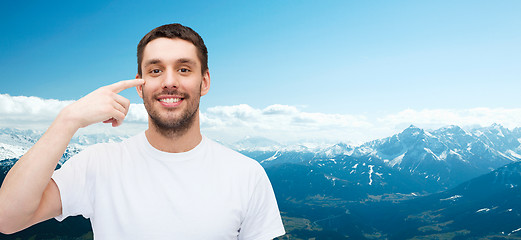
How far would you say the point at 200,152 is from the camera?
642cm

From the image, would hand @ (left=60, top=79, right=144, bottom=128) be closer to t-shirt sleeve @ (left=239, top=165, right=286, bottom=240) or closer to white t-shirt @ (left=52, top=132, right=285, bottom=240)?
white t-shirt @ (left=52, top=132, right=285, bottom=240)

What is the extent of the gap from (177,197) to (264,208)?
5.63ft

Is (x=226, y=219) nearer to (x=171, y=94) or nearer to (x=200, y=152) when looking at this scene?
(x=200, y=152)

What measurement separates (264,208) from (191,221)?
5.00 feet

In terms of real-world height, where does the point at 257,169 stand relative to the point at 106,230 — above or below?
above

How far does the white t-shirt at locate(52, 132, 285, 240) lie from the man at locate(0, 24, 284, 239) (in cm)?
2

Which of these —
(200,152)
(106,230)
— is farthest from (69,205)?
(200,152)

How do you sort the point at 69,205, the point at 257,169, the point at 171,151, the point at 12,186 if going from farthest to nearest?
1. the point at 257,169
2. the point at 171,151
3. the point at 69,205
4. the point at 12,186

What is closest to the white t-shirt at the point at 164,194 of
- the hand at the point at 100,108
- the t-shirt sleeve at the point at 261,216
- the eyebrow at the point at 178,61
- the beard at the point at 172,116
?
the t-shirt sleeve at the point at 261,216

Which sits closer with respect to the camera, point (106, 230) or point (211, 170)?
point (106, 230)

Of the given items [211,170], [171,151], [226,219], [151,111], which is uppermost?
[151,111]

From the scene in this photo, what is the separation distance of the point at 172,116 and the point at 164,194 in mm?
1344

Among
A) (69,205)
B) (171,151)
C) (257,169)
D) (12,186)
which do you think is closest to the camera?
(12,186)

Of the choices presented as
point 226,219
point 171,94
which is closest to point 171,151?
point 171,94
